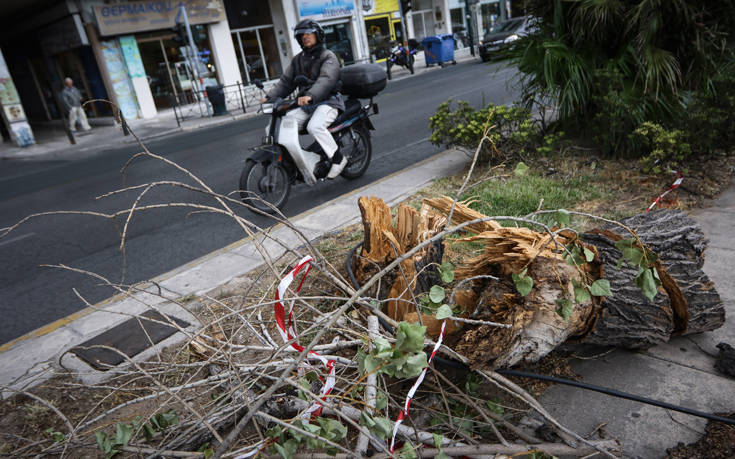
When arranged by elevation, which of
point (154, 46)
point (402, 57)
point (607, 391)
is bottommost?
point (607, 391)

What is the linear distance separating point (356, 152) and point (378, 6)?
25.7 meters

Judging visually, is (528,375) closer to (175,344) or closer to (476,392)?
(476,392)

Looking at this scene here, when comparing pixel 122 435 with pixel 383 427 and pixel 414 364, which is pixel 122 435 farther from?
pixel 414 364

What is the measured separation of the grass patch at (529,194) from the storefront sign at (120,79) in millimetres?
18335

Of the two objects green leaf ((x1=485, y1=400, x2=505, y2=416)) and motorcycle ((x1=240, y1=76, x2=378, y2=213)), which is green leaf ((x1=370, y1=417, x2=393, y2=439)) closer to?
green leaf ((x1=485, y1=400, x2=505, y2=416))

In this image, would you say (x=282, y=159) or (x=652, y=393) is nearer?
(x=652, y=393)

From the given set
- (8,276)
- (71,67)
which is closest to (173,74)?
(71,67)

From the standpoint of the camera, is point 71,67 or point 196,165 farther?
point 71,67

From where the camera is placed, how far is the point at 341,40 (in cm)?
2727

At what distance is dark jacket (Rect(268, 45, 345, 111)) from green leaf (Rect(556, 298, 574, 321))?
4.23 m

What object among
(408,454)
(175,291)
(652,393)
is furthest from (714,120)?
(175,291)

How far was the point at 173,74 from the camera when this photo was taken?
21625mm

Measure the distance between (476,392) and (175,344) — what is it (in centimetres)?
196

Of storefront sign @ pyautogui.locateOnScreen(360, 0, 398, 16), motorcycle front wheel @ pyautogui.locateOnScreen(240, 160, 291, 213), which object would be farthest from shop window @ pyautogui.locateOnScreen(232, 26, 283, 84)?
motorcycle front wheel @ pyautogui.locateOnScreen(240, 160, 291, 213)
